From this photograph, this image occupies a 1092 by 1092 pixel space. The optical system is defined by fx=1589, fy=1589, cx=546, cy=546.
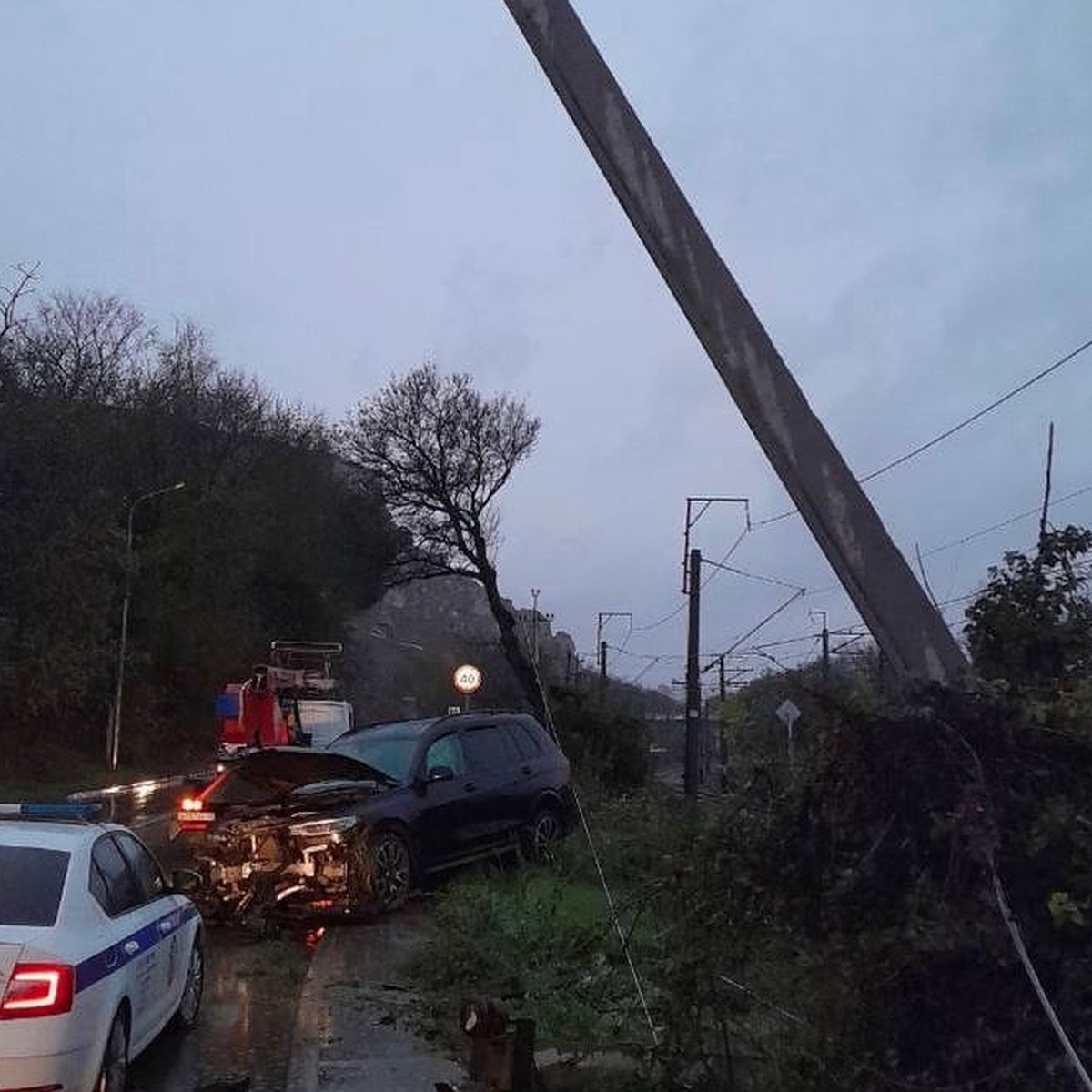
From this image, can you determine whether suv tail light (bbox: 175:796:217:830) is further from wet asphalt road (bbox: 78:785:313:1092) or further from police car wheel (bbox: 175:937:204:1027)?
police car wheel (bbox: 175:937:204:1027)

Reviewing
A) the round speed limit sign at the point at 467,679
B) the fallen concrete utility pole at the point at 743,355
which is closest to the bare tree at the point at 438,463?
the round speed limit sign at the point at 467,679

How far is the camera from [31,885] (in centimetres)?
712

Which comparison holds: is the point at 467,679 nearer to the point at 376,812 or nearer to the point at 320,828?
the point at 376,812

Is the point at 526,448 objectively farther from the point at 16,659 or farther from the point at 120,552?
the point at 16,659

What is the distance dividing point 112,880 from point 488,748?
27.0 feet

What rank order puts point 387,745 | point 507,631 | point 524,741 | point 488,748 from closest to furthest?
point 387,745 < point 488,748 < point 524,741 < point 507,631

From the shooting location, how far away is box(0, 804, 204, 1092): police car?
6.46 meters

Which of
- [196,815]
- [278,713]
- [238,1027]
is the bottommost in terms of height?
[238,1027]

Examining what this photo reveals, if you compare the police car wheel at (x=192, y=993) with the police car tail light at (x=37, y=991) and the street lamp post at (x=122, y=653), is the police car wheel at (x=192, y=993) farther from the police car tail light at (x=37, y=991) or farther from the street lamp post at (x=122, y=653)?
the street lamp post at (x=122, y=653)

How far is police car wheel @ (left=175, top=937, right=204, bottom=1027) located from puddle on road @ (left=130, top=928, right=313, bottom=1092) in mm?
76

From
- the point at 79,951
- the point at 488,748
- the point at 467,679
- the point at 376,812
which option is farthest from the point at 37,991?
the point at 467,679

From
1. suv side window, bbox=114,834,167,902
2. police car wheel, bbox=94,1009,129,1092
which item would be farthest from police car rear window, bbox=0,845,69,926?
suv side window, bbox=114,834,167,902

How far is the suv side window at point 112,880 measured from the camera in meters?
7.59

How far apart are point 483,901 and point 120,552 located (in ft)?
115
